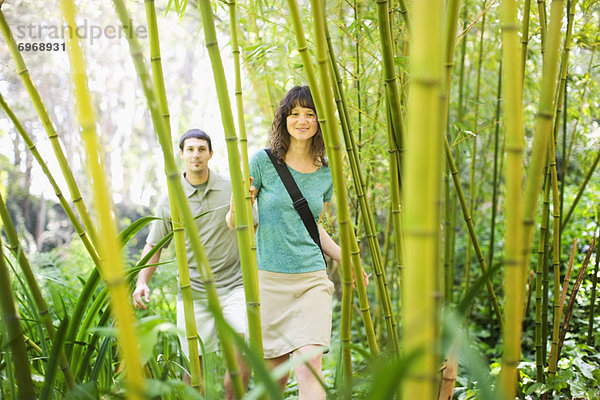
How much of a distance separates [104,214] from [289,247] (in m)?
1.23

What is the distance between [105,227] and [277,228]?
4.06 ft

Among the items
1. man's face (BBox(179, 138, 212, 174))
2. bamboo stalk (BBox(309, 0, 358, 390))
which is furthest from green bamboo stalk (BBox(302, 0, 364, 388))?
man's face (BBox(179, 138, 212, 174))

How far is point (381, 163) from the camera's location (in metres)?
2.75

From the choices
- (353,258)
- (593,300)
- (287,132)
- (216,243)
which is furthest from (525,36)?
(216,243)

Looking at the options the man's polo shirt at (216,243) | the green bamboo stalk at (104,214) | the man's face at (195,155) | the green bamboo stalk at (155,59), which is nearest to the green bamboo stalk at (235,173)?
the green bamboo stalk at (155,59)

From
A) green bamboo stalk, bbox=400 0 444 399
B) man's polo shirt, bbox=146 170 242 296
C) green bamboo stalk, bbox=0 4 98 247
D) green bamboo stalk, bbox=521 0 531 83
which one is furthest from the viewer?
man's polo shirt, bbox=146 170 242 296

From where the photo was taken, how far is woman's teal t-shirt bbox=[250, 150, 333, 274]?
1.78 m

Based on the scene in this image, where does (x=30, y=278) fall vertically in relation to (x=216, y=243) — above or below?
above

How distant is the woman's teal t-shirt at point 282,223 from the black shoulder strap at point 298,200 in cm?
2

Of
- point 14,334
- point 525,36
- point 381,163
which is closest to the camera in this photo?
point 14,334

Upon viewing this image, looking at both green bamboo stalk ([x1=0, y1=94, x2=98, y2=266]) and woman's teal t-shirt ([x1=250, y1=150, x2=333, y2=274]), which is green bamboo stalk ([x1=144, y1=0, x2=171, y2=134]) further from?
woman's teal t-shirt ([x1=250, y1=150, x2=333, y2=274])

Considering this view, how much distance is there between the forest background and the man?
190 millimetres

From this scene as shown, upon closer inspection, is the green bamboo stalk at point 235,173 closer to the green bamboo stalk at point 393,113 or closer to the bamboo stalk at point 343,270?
the bamboo stalk at point 343,270

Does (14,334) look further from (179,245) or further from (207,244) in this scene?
(207,244)
